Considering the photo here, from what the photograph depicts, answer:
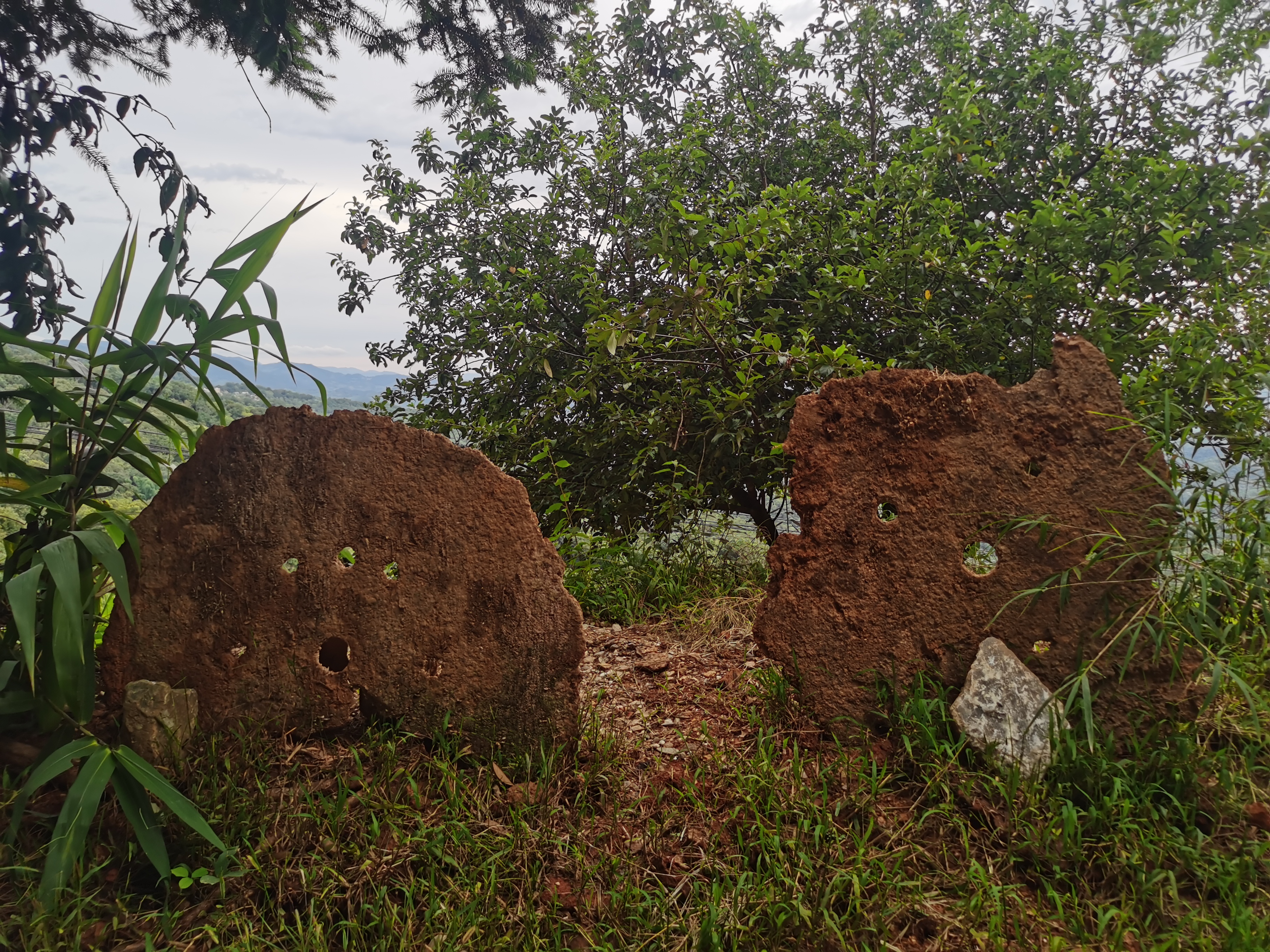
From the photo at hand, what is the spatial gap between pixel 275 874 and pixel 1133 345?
14.2ft

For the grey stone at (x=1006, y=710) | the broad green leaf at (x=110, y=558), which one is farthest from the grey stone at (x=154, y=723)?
the grey stone at (x=1006, y=710)

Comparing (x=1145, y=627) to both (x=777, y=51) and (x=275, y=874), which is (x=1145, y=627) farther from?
(x=777, y=51)

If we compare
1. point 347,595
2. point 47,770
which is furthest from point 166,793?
point 347,595

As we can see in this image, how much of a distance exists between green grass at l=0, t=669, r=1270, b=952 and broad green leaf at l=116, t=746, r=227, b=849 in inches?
5.9

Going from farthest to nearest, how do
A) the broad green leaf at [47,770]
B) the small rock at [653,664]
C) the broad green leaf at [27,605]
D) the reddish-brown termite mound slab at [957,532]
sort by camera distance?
the small rock at [653,664] < the reddish-brown termite mound slab at [957,532] < the broad green leaf at [47,770] < the broad green leaf at [27,605]

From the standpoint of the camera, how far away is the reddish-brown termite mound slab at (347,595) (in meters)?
2.62

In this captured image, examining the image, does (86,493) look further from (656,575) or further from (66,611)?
(656,575)

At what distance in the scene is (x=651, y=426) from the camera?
177 inches

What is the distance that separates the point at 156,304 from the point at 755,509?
382 centimetres

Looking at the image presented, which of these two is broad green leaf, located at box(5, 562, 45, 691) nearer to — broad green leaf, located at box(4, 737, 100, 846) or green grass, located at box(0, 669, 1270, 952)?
broad green leaf, located at box(4, 737, 100, 846)

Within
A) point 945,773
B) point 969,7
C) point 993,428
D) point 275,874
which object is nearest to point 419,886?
point 275,874

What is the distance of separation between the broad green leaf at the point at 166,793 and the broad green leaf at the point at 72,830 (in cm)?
6

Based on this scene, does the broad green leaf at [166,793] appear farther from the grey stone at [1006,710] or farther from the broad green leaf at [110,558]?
the grey stone at [1006,710]

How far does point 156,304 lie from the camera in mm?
2549
